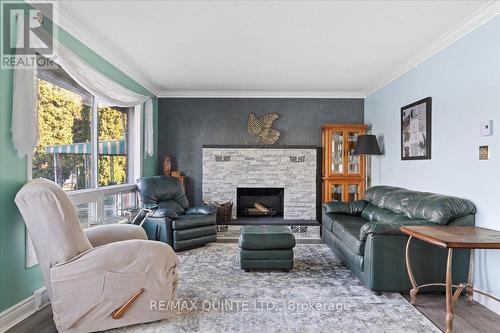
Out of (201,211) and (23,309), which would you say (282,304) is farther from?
(201,211)

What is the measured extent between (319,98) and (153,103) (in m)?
3.12

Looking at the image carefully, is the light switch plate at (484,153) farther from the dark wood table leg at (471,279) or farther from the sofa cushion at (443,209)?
the dark wood table leg at (471,279)

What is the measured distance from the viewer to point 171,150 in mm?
6086

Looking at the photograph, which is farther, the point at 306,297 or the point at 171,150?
the point at 171,150

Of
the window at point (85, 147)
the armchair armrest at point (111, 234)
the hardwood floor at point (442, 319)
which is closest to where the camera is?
the hardwood floor at point (442, 319)

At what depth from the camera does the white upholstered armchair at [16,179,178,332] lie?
214cm

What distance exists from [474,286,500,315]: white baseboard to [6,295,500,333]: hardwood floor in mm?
37

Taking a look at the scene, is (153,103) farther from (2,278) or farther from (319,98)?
(2,278)

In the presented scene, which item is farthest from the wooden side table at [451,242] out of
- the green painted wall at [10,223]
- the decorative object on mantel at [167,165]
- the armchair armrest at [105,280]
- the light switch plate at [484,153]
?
the decorative object on mantel at [167,165]

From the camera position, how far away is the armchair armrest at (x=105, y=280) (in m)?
2.16

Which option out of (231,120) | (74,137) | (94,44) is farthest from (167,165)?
(94,44)

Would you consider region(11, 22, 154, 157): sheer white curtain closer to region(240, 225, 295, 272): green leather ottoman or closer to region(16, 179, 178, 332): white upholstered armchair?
region(16, 179, 178, 332): white upholstered armchair

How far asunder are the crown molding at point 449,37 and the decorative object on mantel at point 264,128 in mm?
2024

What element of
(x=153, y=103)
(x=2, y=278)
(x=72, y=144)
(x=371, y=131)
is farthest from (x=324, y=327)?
(x=153, y=103)
